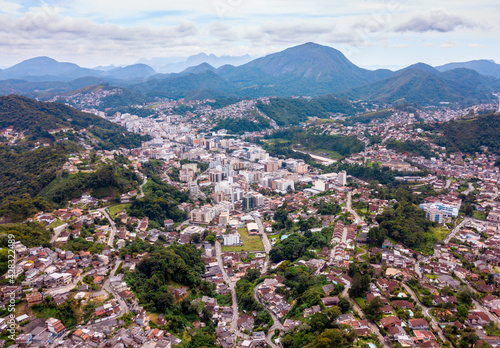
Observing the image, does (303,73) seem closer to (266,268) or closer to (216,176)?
(216,176)

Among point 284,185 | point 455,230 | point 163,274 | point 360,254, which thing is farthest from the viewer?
point 284,185

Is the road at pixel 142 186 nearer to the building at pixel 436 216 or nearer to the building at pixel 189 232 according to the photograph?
the building at pixel 189 232

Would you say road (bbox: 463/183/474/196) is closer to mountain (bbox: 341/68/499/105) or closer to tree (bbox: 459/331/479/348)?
tree (bbox: 459/331/479/348)

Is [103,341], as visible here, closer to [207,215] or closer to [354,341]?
[354,341]

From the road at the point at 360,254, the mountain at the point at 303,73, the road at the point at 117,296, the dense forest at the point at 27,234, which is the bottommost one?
the road at the point at 360,254

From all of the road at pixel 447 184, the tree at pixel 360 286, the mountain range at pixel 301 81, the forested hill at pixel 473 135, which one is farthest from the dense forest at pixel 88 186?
the mountain range at pixel 301 81

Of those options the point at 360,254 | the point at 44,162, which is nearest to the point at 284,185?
the point at 360,254
